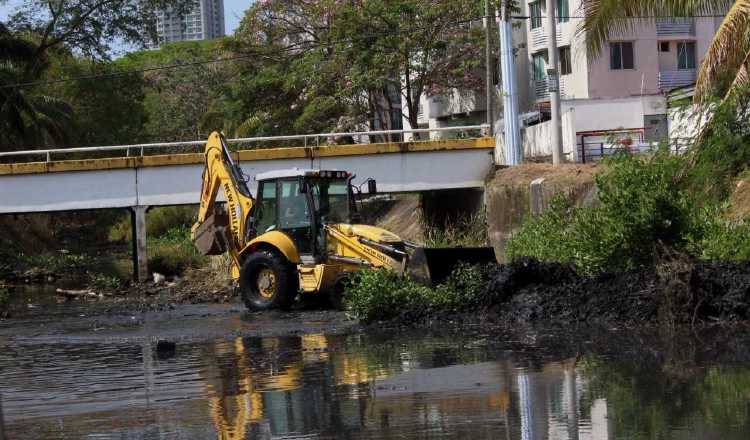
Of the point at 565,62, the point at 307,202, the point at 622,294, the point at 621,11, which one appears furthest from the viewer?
the point at 565,62

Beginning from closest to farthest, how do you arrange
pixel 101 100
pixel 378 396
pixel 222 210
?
pixel 378 396 < pixel 222 210 < pixel 101 100

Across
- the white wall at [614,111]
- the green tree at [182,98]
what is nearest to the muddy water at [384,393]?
the white wall at [614,111]

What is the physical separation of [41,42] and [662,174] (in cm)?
3666

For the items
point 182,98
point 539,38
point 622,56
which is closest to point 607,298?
point 622,56

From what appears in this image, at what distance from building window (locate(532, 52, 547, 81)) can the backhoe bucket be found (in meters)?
30.7

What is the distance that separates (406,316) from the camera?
61.9 ft

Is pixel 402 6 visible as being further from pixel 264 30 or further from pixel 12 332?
pixel 12 332

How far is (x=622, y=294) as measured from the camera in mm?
16766

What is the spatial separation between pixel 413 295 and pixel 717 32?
6.59 m

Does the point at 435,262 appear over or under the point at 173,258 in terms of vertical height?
over

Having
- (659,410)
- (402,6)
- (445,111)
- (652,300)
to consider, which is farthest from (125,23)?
(659,410)

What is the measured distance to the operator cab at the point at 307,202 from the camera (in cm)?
2305

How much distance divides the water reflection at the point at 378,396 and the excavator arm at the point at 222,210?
842 centimetres

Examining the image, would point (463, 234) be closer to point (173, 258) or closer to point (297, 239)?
point (173, 258)
